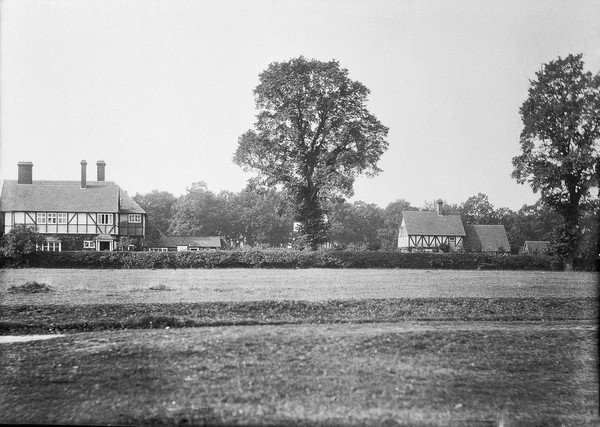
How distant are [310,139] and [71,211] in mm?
26710

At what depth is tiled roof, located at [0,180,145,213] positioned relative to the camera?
45.4m

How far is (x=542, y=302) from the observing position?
599 inches

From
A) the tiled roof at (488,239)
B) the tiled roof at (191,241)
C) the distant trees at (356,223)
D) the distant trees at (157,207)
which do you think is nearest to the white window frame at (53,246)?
the tiled roof at (191,241)

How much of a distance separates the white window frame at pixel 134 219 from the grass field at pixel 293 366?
4085cm

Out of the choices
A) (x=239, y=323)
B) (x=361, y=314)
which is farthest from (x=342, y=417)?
(x=361, y=314)

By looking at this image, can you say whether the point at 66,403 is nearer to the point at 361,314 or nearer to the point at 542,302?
the point at 361,314

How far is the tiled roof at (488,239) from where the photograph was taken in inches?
1627

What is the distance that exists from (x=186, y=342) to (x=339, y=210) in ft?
251

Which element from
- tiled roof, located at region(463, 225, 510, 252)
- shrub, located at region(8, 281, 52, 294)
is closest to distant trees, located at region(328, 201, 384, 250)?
tiled roof, located at region(463, 225, 510, 252)

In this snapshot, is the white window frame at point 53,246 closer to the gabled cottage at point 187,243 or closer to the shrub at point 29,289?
the gabled cottage at point 187,243

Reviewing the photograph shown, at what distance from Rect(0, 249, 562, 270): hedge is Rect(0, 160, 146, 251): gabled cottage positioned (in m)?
12.6

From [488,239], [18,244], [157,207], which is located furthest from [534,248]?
[157,207]

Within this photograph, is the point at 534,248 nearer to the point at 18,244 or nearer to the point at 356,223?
the point at 18,244

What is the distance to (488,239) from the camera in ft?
148
